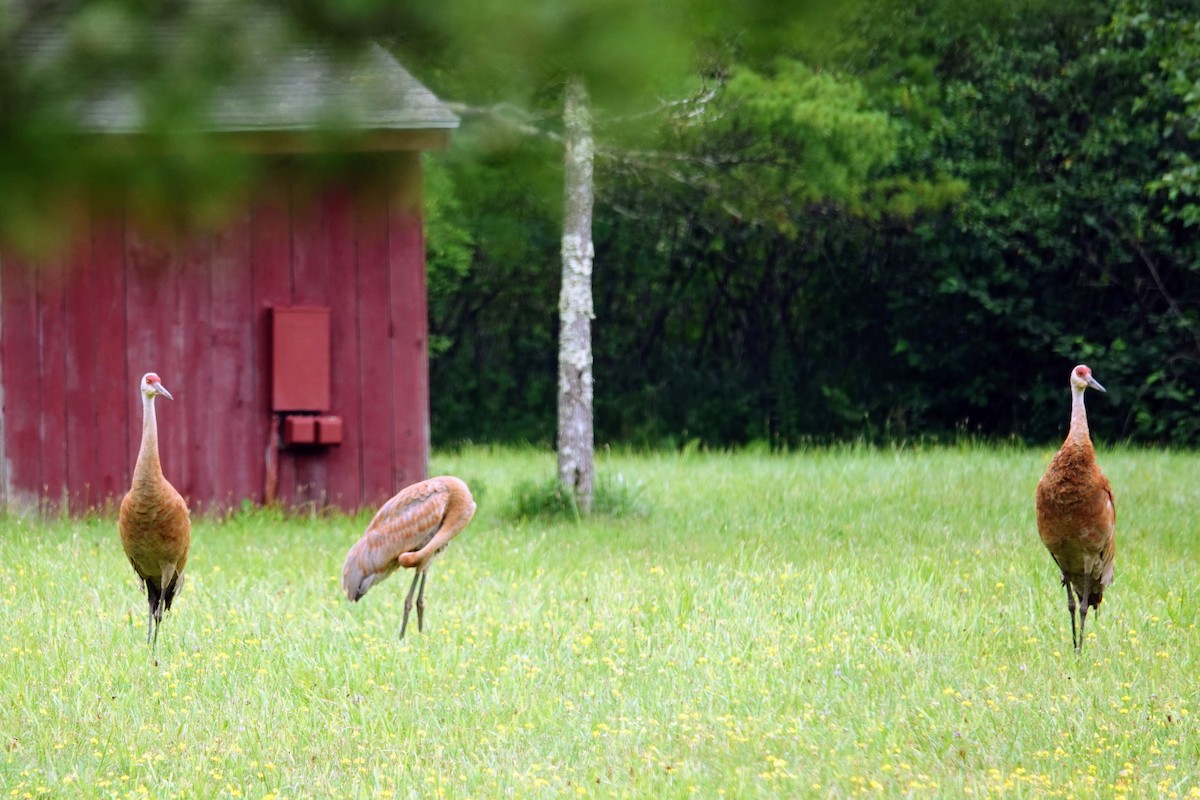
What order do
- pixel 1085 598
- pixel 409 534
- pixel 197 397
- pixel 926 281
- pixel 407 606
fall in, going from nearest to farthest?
1. pixel 1085 598
2. pixel 407 606
3. pixel 409 534
4. pixel 197 397
5. pixel 926 281

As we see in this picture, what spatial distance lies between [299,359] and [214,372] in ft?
2.52

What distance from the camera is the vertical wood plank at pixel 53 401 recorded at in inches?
498

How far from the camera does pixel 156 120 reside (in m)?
2.66

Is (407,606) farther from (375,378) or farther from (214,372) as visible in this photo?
(214,372)

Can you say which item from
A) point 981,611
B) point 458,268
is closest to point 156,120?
point 981,611

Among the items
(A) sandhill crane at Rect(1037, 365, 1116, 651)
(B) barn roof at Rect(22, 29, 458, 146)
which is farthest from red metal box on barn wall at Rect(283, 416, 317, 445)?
(B) barn roof at Rect(22, 29, 458, 146)

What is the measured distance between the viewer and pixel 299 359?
12672mm

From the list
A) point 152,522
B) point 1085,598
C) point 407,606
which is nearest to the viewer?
point 152,522

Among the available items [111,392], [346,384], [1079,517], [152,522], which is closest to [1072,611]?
[1079,517]

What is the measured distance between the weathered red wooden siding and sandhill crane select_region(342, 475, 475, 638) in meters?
3.94

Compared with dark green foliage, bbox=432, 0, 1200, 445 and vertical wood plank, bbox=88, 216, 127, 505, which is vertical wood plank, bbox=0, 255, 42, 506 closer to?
vertical wood plank, bbox=88, 216, 127, 505

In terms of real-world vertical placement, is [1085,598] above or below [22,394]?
below

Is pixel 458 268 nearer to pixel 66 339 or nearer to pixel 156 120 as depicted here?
pixel 66 339

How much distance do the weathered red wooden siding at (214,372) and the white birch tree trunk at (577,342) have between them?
122 cm
